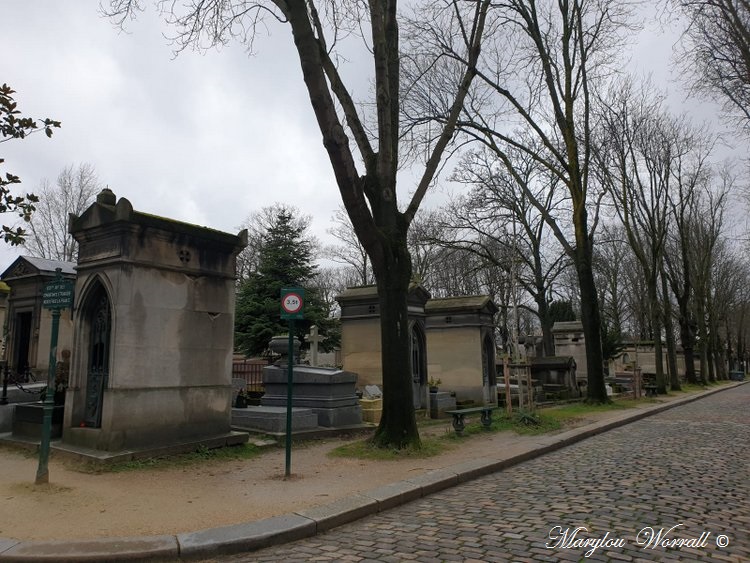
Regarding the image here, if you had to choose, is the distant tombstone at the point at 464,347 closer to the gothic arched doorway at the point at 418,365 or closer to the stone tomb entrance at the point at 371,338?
the stone tomb entrance at the point at 371,338

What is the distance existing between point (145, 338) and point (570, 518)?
6.53m

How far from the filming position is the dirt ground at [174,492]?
509cm

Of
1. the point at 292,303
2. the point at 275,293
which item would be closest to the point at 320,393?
the point at 292,303

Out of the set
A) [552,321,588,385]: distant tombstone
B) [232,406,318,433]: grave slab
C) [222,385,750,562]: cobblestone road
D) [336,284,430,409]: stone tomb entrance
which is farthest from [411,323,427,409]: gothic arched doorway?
[552,321,588,385]: distant tombstone

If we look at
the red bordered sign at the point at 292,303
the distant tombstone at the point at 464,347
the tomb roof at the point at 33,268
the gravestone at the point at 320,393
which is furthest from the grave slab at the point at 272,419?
the tomb roof at the point at 33,268

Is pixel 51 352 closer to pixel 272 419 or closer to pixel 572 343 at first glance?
pixel 272 419

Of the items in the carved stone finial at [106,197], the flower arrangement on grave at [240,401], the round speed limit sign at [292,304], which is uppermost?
the carved stone finial at [106,197]

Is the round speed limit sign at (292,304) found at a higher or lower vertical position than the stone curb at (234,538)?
higher

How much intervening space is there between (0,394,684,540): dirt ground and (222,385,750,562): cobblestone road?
951mm

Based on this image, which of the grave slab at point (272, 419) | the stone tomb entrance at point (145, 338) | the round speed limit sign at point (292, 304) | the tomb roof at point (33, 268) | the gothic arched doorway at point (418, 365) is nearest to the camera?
the round speed limit sign at point (292, 304)

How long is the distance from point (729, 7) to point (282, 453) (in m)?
13.2

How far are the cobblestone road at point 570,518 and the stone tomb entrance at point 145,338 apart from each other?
14.1ft

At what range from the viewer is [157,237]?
28.3 ft

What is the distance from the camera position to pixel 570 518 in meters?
5.34
